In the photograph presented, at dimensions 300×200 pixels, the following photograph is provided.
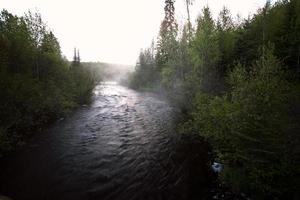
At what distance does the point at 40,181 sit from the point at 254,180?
7.48 meters

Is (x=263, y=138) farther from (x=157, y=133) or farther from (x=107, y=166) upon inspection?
(x=157, y=133)

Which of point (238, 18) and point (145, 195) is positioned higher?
point (238, 18)

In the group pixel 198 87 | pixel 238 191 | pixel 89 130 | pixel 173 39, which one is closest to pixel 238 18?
pixel 173 39

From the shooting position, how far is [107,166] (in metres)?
9.27

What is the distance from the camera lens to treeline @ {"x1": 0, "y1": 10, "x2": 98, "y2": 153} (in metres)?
11.8

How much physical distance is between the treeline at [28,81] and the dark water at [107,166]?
147cm

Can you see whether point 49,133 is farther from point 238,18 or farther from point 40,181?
point 238,18

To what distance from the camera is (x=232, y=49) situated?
27.0 m

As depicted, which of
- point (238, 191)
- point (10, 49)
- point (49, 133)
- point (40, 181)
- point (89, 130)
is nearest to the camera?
point (238, 191)

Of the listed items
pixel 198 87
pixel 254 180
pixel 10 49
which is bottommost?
pixel 254 180

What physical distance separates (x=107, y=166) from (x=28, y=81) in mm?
9562

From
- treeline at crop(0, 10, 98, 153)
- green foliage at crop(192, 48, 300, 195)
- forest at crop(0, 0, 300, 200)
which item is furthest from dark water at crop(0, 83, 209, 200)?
green foliage at crop(192, 48, 300, 195)

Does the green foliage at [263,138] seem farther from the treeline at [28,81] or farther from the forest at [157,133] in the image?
the treeline at [28,81]

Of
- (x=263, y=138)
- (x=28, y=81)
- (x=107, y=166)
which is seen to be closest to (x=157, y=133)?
(x=107, y=166)
